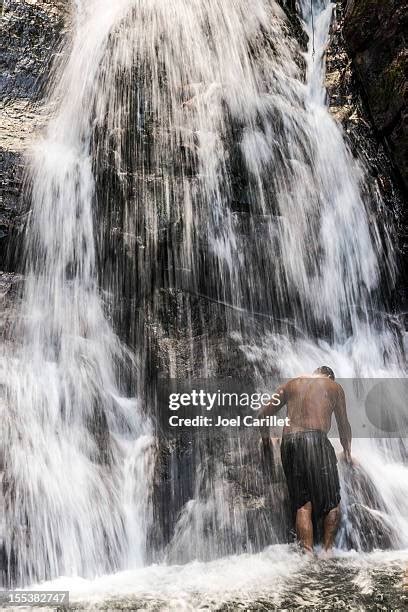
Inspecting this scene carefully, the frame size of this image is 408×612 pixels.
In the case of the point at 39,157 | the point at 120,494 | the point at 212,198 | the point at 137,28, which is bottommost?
the point at 120,494

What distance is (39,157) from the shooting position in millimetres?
6938

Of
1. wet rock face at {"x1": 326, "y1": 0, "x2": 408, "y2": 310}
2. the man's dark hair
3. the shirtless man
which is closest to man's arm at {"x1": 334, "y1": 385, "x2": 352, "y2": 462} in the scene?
the shirtless man

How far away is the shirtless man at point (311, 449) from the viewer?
525cm

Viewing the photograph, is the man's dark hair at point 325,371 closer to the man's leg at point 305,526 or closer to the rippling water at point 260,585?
the man's leg at point 305,526

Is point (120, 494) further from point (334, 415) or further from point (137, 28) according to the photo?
point (137, 28)

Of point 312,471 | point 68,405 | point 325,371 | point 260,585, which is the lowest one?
point 260,585

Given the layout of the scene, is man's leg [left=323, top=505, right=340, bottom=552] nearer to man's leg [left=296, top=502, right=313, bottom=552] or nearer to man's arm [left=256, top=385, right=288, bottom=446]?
man's leg [left=296, top=502, right=313, bottom=552]

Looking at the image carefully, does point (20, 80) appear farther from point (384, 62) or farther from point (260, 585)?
point (260, 585)

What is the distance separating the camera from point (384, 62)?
8.02 m

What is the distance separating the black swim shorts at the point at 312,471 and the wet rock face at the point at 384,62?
12.9ft

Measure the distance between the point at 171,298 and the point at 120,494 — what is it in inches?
77.5

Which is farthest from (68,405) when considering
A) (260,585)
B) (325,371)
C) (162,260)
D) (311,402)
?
(325,371)

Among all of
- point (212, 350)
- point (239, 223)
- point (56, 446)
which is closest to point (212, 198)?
point (239, 223)

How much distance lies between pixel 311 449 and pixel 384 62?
203 inches
